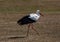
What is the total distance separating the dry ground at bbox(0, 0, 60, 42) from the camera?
476 inches

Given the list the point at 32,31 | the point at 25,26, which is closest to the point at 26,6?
the point at 25,26

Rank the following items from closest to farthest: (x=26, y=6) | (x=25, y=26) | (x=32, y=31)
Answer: (x=32, y=31)
(x=25, y=26)
(x=26, y=6)

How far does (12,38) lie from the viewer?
473 inches

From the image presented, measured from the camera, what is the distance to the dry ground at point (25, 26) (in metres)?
12.1

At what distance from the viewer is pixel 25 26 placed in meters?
13.8

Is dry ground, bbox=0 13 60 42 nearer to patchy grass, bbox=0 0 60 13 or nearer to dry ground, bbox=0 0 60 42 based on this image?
dry ground, bbox=0 0 60 42

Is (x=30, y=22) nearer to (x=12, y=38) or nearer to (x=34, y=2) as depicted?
(x=12, y=38)

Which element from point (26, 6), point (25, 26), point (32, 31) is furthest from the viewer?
point (26, 6)

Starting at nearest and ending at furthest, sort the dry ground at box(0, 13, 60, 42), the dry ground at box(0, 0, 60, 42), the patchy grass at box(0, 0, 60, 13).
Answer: the dry ground at box(0, 13, 60, 42) < the dry ground at box(0, 0, 60, 42) < the patchy grass at box(0, 0, 60, 13)

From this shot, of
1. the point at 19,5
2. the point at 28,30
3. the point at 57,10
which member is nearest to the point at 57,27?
the point at 28,30

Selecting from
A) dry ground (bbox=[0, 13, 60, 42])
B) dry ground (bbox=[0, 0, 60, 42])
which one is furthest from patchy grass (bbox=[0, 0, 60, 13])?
dry ground (bbox=[0, 13, 60, 42])

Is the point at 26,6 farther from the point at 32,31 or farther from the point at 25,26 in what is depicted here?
the point at 32,31

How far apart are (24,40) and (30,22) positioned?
94 cm

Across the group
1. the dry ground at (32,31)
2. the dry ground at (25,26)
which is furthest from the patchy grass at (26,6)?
the dry ground at (32,31)
